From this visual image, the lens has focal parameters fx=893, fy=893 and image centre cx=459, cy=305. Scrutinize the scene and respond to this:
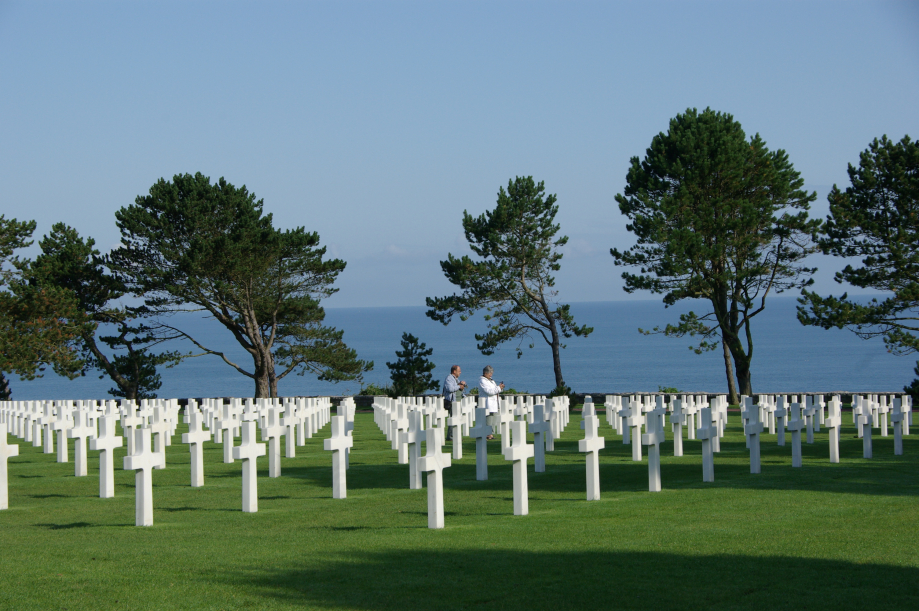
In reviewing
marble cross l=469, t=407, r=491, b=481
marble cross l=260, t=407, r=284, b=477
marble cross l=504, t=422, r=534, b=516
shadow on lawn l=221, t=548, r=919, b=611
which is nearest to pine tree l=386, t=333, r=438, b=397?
marble cross l=260, t=407, r=284, b=477

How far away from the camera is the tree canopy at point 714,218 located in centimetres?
2880

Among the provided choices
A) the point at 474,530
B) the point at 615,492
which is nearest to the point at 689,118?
the point at 615,492

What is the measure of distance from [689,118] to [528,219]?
327 inches

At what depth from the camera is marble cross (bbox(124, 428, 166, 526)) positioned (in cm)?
809

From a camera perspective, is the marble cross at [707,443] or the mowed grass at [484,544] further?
the marble cross at [707,443]

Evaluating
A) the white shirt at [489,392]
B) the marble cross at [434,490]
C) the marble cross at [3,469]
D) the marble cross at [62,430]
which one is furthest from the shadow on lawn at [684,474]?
the marble cross at [3,469]

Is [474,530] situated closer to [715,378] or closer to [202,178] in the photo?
→ [202,178]

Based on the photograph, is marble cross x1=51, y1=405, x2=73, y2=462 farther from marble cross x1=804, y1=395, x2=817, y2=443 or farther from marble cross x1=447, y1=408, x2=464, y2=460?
marble cross x1=804, y1=395, x2=817, y2=443

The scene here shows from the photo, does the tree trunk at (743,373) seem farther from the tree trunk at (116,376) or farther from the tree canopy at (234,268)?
the tree trunk at (116,376)

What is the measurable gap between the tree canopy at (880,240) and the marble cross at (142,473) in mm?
22909

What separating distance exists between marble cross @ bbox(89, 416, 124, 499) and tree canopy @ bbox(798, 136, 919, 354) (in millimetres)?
22151

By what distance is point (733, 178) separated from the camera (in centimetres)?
2934

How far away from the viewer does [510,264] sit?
35656mm

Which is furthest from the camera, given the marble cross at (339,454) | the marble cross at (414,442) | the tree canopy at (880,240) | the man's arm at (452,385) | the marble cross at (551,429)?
the tree canopy at (880,240)
